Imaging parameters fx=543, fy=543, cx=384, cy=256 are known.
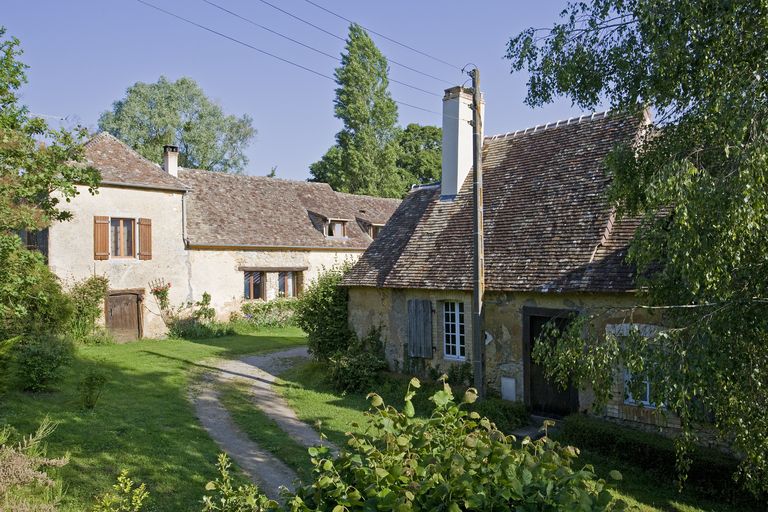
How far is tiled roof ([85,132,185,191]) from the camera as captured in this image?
21.5 metres

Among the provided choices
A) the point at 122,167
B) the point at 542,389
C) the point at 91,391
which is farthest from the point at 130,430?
the point at 122,167

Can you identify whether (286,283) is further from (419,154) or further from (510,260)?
(419,154)

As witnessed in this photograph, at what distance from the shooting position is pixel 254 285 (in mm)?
26297

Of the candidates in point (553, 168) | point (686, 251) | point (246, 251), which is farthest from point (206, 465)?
point (246, 251)

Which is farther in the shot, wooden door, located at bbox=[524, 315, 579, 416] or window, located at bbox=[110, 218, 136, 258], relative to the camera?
window, located at bbox=[110, 218, 136, 258]

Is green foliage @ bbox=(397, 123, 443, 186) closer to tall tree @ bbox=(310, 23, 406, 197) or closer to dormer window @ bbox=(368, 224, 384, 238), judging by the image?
tall tree @ bbox=(310, 23, 406, 197)

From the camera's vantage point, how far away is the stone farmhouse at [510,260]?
11281mm

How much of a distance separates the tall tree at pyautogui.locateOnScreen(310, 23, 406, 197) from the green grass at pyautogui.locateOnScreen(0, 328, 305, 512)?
26.7 metres

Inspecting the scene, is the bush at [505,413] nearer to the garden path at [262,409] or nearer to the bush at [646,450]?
the bush at [646,450]

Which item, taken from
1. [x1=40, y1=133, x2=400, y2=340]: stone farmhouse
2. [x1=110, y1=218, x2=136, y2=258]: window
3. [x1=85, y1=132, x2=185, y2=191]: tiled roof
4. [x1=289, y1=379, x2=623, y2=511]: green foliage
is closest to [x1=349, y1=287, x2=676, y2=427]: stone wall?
[x1=289, y1=379, x2=623, y2=511]: green foliage

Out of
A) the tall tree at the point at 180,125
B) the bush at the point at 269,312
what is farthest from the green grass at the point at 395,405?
the tall tree at the point at 180,125

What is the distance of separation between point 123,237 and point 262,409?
12.8m

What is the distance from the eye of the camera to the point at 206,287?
2422cm

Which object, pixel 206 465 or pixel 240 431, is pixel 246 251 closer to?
pixel 240 431
